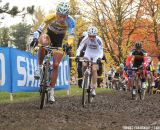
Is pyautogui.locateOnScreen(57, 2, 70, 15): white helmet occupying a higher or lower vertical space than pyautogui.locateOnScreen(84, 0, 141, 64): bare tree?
lower

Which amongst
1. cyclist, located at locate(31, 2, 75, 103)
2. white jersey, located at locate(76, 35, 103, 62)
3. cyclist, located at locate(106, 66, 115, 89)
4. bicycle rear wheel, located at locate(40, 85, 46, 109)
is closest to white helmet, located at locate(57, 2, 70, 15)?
cyclist, located at locate(31, 2, 75, 103)

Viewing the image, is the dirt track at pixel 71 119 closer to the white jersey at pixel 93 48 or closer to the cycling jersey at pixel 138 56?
the white jersey at pixel 93 48

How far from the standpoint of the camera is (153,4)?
3206 cm

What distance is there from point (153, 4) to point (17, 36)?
177ft

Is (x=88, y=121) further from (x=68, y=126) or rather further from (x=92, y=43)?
(x=92, y=43)

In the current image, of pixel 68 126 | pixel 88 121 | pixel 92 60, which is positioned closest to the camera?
pixel 68 126

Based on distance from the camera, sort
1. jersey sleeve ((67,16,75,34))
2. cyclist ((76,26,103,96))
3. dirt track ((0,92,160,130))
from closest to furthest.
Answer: dirt track ((0,92,160,130)) → jersey sleeve ((67,16,75,34)) → cyclist ((76,26,103,96))

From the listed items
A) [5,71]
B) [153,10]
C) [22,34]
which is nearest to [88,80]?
[5,71]

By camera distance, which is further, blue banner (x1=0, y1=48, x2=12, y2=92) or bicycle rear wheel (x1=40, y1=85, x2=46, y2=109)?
blue banner (x1=0, y1=48, x2=12, y2=92)

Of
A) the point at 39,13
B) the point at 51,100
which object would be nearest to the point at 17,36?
the point at 39,13

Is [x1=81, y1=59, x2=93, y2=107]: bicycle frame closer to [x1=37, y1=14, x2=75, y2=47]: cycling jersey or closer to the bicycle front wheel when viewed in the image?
[x1=37, y1=14, x2=75, y2=47]: cycling jersey

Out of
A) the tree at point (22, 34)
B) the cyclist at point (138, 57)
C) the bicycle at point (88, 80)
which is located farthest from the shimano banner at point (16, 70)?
the tree at point (22, 34)

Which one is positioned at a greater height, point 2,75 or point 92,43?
point 92,43

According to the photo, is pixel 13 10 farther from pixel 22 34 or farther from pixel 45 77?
pixel 22 34
